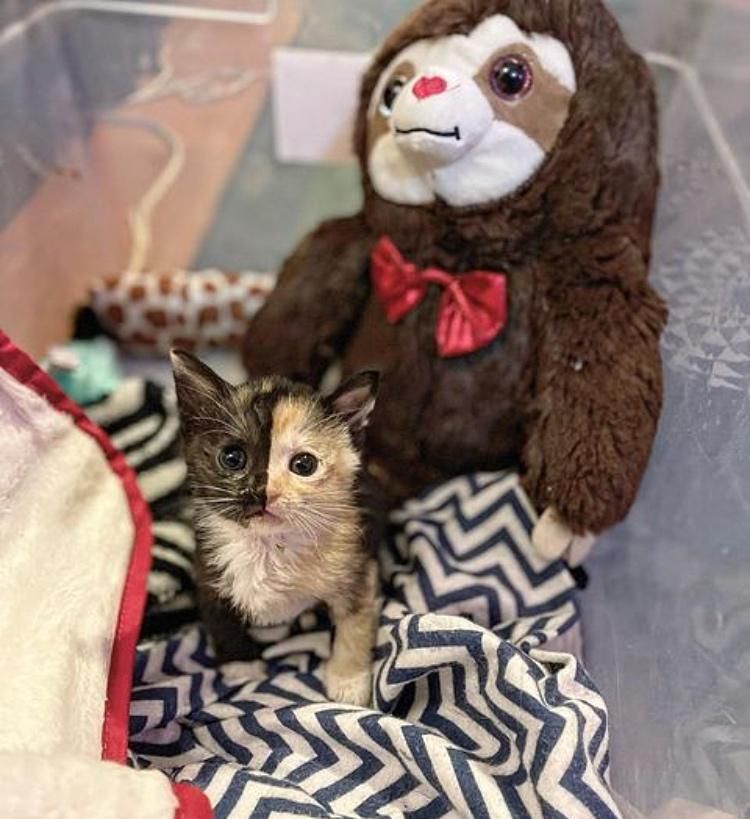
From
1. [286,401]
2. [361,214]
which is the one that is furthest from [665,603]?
[361,214]

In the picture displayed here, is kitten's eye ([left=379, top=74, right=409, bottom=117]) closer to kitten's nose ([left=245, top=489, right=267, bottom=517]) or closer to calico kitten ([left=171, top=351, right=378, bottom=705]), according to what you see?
calico kitten ([left=171, top=351, right=378, bottom=705])

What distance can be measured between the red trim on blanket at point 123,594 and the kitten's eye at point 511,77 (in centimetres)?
51

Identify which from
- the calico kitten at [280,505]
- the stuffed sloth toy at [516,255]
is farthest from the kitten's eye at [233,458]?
the stuffed sloth toy at [516,255]

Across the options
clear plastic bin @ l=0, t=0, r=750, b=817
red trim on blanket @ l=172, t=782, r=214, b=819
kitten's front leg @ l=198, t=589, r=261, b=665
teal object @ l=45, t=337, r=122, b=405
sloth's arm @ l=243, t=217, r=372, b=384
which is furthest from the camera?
teal object @ l=45, t=337, r=122, b=405

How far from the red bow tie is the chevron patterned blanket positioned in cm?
16

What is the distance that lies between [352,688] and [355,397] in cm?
28

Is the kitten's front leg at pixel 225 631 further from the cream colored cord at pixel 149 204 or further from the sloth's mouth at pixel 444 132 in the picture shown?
the cream colored cord at pixel 149 204

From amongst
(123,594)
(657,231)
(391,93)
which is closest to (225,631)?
(123,594)

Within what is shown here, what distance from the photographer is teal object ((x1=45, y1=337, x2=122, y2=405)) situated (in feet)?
3.72

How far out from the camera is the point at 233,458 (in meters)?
0.74

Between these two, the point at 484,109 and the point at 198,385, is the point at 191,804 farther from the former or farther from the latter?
the point at 484,109

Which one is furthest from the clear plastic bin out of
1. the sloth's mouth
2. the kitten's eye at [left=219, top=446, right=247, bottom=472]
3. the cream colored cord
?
the kitten's eye at [left=219, top=446, right=247, bottom=472]

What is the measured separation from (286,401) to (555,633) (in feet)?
1.11

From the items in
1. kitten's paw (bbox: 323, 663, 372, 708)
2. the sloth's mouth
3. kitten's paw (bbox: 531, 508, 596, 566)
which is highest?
the sloth's mouth
